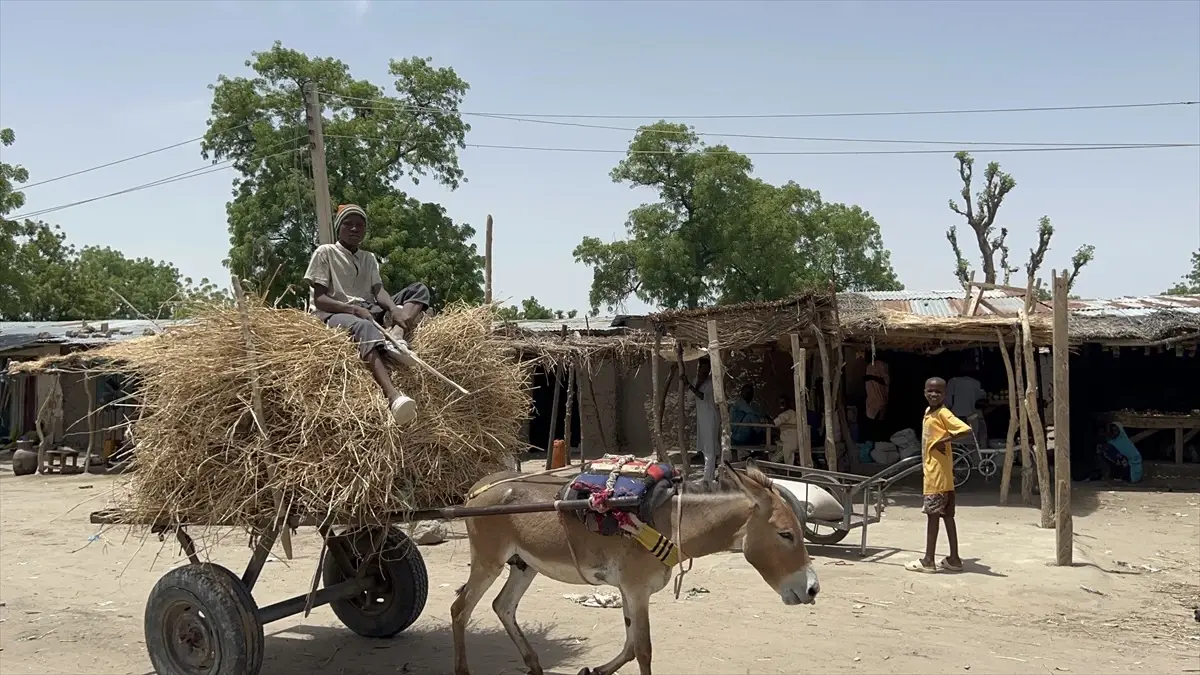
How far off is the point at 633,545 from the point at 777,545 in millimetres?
784

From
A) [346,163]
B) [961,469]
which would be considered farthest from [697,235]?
[961,469]

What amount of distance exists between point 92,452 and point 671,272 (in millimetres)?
18049

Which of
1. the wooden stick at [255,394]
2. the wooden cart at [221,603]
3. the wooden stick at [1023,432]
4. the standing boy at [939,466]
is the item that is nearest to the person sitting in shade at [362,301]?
the wooden stick at [255,394]

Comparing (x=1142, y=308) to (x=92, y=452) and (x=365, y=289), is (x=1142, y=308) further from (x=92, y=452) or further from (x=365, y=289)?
(x=92, y=452)

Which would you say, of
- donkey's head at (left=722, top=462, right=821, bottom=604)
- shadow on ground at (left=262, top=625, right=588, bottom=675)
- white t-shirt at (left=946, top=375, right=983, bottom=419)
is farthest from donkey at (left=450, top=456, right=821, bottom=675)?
white t-shirt at (left=946, top=375, right=983, bottom=419)

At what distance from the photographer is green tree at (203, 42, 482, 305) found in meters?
25.9

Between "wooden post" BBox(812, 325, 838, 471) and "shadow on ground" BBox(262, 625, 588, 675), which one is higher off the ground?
"wooden post" BBox(812, 325, 838, 471)

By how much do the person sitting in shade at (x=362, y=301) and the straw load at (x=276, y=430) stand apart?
0.31ft

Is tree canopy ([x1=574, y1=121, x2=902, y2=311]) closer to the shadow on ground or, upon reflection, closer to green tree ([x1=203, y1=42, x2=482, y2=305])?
green tree ([x1=203, y1=42, x2=482, y2=305])

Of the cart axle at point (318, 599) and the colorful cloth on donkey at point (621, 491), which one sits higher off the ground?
the colorful cloth on donkey at point (621, 491)

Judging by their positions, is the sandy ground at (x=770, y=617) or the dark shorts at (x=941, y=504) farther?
the dark shorts at (x=941, y=504)

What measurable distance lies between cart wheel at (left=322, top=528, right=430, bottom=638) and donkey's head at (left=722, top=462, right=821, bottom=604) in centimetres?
267

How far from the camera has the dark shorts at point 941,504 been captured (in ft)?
29.4

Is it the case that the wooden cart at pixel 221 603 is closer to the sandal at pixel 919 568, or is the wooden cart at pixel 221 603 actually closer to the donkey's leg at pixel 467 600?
the donkey's leg at pixel 467 600
